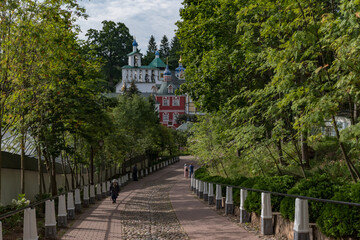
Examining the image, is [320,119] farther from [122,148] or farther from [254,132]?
[122,148]

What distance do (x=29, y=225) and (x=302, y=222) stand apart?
5.51 metres

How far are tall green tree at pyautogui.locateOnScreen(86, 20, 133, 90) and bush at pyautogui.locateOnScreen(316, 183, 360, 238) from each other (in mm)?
111267

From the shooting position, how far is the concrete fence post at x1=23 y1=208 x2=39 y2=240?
8906mm

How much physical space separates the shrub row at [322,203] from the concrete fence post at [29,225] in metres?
5.39

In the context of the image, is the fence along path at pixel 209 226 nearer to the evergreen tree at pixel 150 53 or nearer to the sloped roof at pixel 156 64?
the sloped roof at pixel 156 64

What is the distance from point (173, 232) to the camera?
12.1 m

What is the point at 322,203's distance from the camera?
27.8 ft

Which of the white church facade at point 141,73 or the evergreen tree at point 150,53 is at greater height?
the evergreen tree at point 150,53

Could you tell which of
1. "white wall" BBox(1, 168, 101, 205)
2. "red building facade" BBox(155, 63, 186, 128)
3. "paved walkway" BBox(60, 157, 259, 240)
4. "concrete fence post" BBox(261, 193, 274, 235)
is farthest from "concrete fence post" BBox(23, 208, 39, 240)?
"red building facade" BBox(155, 63, 186, 128)

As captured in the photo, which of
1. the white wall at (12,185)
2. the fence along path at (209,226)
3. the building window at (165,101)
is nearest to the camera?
the fence along path at (209,226)

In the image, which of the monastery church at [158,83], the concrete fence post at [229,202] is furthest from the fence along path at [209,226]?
the monastery church at [158,83]

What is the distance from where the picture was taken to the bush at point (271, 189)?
11234 millimetres

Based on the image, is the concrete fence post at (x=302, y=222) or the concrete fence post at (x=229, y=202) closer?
the concrete fence post at (x=302, y=222)

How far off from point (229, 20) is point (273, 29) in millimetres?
8238
